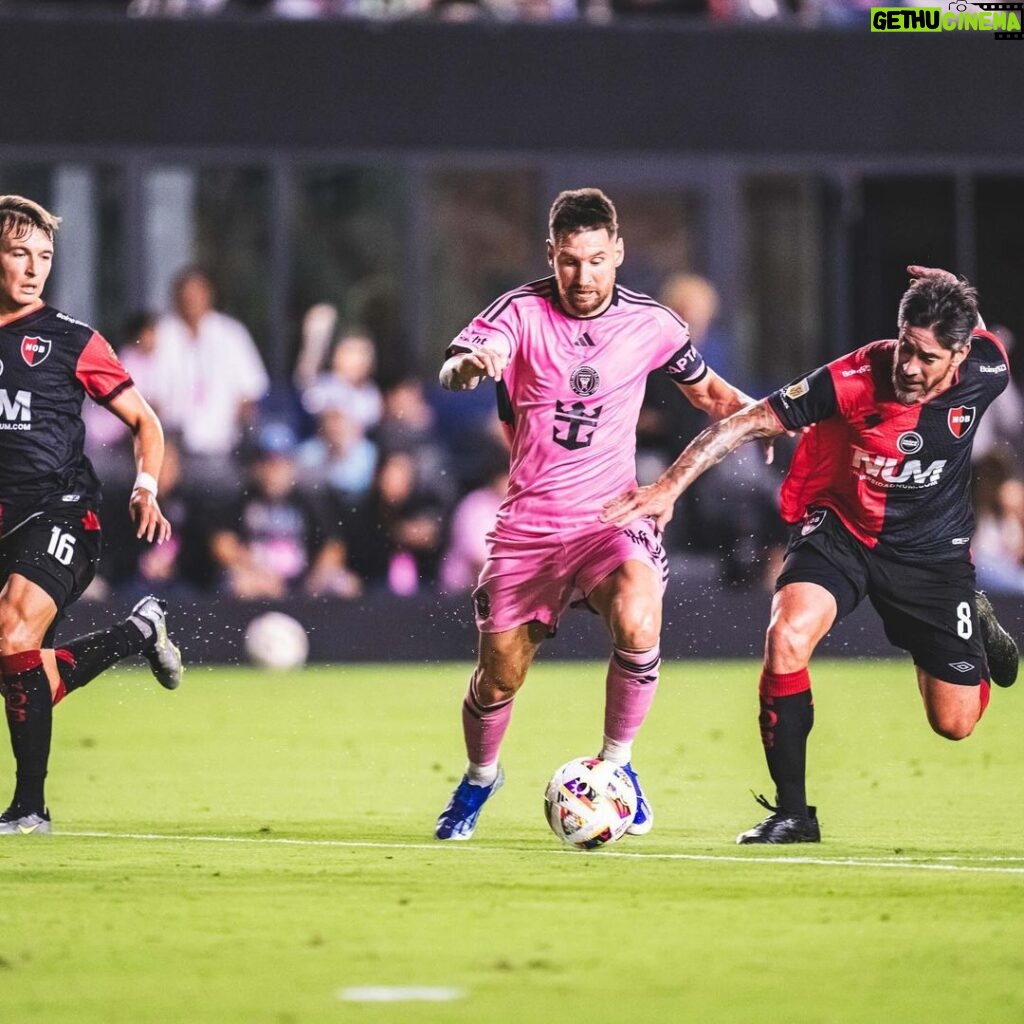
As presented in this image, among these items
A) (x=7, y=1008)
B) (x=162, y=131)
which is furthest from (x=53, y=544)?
(x=162, y=131)

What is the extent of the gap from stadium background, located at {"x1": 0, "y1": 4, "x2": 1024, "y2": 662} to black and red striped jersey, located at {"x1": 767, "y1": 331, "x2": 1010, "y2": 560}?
371 inches

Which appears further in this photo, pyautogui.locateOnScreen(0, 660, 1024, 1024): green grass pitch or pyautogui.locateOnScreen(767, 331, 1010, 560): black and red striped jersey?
pyautogui.locateOnScreen(767, 331, 1010, 560): black and red striped jersey

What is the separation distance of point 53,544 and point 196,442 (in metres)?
7.23

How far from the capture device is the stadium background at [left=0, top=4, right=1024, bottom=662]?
18.8 metres

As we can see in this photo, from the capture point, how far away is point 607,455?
8750mm

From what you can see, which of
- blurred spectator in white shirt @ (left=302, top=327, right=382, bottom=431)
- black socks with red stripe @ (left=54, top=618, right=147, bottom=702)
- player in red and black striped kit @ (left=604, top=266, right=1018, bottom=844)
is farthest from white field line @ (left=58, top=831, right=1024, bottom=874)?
blurred spectator in white shirt @ (left=302, top=327, right=382, bottom=431)

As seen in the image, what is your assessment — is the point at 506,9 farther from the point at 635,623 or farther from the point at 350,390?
the point at 635,623

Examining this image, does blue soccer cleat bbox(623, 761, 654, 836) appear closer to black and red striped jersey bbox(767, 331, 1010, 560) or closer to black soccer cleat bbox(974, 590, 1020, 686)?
black and red striped jersey bbox(767, 331, 1010, 560)

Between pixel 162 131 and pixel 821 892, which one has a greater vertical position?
pixel 162 131

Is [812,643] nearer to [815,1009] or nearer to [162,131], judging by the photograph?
[815,1009]

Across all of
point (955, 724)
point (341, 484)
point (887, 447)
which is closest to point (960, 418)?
point (887, 447)

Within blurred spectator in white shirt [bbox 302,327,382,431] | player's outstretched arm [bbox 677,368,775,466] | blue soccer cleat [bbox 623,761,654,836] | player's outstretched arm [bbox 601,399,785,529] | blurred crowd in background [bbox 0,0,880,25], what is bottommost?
blue soccer cleat [bbox 623,761,654,836]

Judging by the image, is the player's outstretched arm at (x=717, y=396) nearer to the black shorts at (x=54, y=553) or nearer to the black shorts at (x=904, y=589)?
the black shorts at (x=904, y=589)

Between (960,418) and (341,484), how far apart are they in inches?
302
